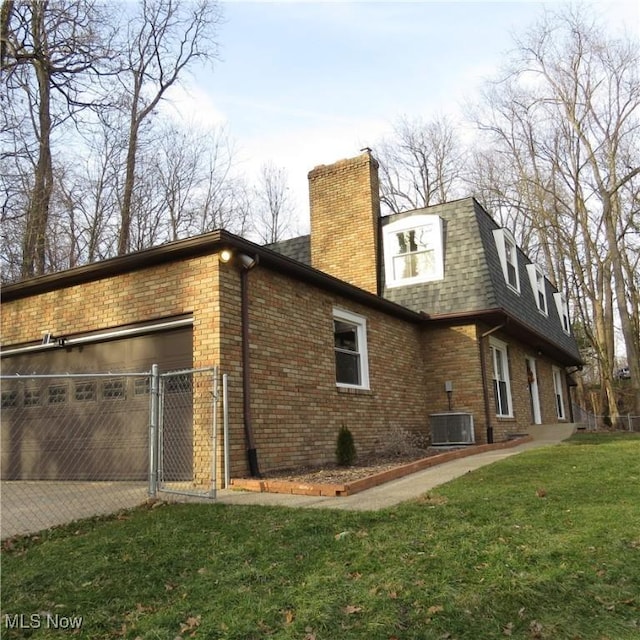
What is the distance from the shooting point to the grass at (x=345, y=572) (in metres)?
3.32

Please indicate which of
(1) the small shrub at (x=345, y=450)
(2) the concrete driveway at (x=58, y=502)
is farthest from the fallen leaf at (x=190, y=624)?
(1) the small shrub at (x=345, y=450)

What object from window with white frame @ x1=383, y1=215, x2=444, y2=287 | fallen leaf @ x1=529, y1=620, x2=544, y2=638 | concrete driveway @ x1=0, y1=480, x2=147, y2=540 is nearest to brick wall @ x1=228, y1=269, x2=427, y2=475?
concrete driveway @ x1=0, y1=480, x2=147, y2=540

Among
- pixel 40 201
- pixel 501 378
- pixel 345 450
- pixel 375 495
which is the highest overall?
pixel 40 201

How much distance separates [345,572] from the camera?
397 centimetres

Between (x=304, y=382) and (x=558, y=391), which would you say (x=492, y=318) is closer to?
(x=304, y=382)

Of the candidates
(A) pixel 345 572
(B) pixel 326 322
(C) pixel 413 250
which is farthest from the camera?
(C) pixel 413 250

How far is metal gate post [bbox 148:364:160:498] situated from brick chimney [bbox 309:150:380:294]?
860 cm

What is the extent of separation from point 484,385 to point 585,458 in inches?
180

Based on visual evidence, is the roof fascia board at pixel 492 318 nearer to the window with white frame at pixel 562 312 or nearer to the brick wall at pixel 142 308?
the brick wall at pixel 142 308

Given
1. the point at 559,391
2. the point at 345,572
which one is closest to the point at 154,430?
the point at 345,572

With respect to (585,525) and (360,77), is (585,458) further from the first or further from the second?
(360,77)

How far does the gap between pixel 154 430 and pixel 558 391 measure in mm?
19691

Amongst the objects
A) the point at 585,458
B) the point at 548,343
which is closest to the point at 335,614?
the point at 585,458

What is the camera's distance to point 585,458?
27.6 ft
